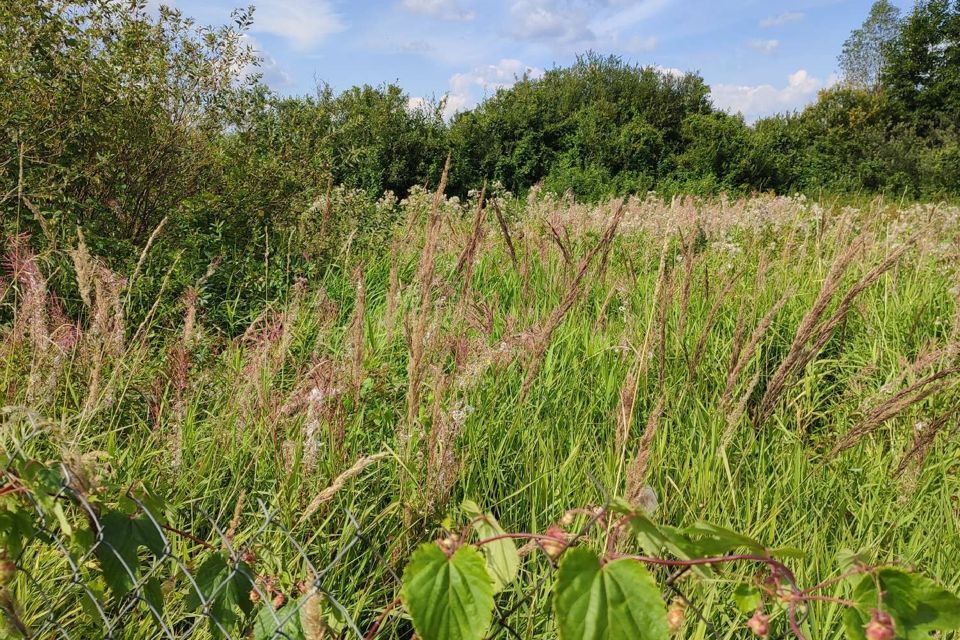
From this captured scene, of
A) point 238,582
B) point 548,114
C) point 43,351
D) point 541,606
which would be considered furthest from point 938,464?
point 548,114

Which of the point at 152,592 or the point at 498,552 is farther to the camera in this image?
the point at 152,592

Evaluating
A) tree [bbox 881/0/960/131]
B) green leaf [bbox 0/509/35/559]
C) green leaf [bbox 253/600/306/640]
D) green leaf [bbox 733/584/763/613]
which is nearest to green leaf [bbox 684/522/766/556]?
green leaf [bbox 733/584/763/613]

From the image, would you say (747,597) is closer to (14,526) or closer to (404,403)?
(14,526)

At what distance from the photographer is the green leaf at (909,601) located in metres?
0.77

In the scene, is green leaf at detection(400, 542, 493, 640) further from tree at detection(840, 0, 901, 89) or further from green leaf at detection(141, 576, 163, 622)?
tree at detection(840, 0, 901, 89)

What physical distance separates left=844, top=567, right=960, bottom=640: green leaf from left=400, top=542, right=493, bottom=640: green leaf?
428 mm

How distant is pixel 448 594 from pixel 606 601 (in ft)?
0.62

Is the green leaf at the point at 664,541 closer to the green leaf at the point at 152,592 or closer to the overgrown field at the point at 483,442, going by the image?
the overgrown field at the point at 483,442

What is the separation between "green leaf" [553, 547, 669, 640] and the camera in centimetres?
75

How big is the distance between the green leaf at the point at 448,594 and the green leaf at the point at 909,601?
43 centimetres

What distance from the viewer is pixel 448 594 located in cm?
81

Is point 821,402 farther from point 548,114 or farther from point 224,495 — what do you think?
→ point 548,114

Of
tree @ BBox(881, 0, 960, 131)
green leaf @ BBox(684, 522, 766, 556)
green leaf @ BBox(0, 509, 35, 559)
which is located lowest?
green leaf @ BBox(0, 509, 35, 559)

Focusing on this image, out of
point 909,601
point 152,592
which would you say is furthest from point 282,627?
point 909,601
